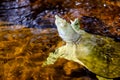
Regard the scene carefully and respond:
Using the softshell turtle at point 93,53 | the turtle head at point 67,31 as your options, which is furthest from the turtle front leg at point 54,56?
the turtle head at point 67,31

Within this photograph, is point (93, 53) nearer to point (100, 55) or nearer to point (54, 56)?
point (100, 55)

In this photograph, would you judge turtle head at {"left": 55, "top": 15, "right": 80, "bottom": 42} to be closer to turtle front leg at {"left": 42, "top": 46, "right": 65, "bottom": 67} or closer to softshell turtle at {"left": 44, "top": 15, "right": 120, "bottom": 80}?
softshell turtle at {"left": 44, "top": 15, "right": 120, "bottom": 80}

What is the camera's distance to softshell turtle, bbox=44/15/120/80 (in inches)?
59.1

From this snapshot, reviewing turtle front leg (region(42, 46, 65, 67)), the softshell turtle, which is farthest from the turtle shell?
turtle front leg (region(42, 46, 65, 67))

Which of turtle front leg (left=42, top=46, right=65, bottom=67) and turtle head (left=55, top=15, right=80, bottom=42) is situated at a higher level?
turtle head (left=55, top=15, right=80, bottom=42)

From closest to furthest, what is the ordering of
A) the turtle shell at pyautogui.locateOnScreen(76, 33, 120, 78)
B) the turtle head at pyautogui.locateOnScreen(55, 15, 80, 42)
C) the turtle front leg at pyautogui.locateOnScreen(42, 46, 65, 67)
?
1. the turtle shell at pyautogui.locateOnScreen(76, 33, 120, 78)
2. the turtle head at pyautogui.locateOnScreen(55, 15, 80, 42)
3. the turtle front leg at pyautogui.locateOnScreen(42, 46, 65, 67)

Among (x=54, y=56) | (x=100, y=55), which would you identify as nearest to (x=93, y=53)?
(x=100, y=55)

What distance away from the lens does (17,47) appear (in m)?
1.99

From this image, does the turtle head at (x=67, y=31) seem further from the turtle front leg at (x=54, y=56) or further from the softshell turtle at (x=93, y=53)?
the turtle front leg at (x=54, y=56)

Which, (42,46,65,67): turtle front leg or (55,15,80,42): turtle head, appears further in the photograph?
(42,46,65,67): turtle front leg

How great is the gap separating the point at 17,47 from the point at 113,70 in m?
0.92

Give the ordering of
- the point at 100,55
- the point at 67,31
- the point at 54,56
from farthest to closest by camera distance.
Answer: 1. the point at 54,56
2. the point at 67,31
3. the point at 100,55

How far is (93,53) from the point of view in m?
1.55

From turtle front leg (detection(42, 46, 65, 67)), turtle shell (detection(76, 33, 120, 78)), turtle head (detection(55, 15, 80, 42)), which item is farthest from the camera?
turtle front leg (detection(42, 46, 65, 67))
